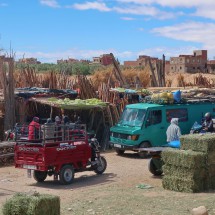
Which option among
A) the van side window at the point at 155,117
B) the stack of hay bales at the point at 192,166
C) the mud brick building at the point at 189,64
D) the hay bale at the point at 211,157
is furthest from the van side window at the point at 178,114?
the mud brick building at the point at 189,64

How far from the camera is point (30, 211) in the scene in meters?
7.65

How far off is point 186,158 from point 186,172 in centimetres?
36

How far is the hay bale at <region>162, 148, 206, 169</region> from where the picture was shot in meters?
12.5

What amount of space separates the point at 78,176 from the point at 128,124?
15.5 ft

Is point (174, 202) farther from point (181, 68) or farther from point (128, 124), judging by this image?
point (181, 68)

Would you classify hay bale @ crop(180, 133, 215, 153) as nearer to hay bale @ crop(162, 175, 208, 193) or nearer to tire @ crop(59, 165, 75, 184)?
hay bale @ crop(162, 175, 208, 193)

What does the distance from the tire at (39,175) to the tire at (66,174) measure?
88cm

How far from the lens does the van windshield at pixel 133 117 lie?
19584 mm

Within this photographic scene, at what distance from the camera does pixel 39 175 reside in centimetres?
1499

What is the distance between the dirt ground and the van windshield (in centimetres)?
204

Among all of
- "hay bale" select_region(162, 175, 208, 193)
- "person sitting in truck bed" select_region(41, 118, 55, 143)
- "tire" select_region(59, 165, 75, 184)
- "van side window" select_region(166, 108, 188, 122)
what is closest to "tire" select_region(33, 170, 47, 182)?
"tire" select_region(59, 165, 75, 184)

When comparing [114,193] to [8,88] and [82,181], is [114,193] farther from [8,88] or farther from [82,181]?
[8,88]

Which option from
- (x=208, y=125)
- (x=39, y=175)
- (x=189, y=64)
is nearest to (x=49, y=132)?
(x=39, y=175)

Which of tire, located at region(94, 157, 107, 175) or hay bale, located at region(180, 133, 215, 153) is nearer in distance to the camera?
hay bale, located at region(180, 133, 215, 153)
